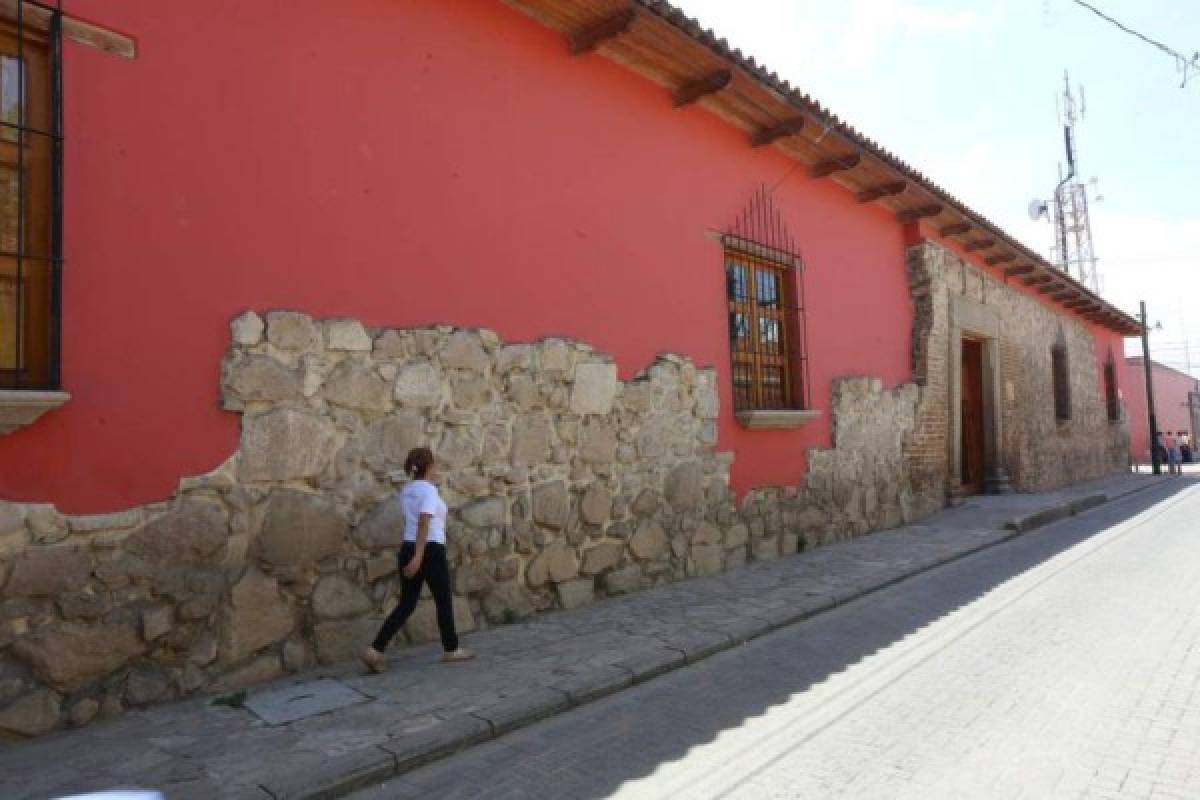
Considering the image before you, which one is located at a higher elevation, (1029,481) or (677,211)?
(677,211)

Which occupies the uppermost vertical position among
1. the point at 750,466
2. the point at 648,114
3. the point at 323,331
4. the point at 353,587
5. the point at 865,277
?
the point at 648,114

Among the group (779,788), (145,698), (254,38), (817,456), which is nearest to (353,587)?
(145,698)

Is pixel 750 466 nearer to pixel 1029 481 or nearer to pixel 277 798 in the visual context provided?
pixel 277 798

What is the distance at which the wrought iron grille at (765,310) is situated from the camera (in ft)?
22.7

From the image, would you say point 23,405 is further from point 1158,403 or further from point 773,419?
point 1158,403

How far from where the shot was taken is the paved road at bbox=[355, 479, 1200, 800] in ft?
8.26

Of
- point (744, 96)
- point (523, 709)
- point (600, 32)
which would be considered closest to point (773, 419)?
point (744, 96)

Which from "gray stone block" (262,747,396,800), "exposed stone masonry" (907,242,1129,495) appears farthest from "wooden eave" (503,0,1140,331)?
"gray stone block" (262,747,396,800)

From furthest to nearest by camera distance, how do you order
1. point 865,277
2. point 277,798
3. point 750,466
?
point 865,277
point 750,466
point 277,798

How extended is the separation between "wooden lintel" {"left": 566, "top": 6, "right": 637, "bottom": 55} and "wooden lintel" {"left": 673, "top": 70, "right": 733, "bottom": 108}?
3.68ft

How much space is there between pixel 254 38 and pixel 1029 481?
1300cm

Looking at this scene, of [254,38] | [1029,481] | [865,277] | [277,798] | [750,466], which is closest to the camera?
[277,798]

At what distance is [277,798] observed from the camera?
241cm

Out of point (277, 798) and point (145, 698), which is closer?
point (277, 798)
